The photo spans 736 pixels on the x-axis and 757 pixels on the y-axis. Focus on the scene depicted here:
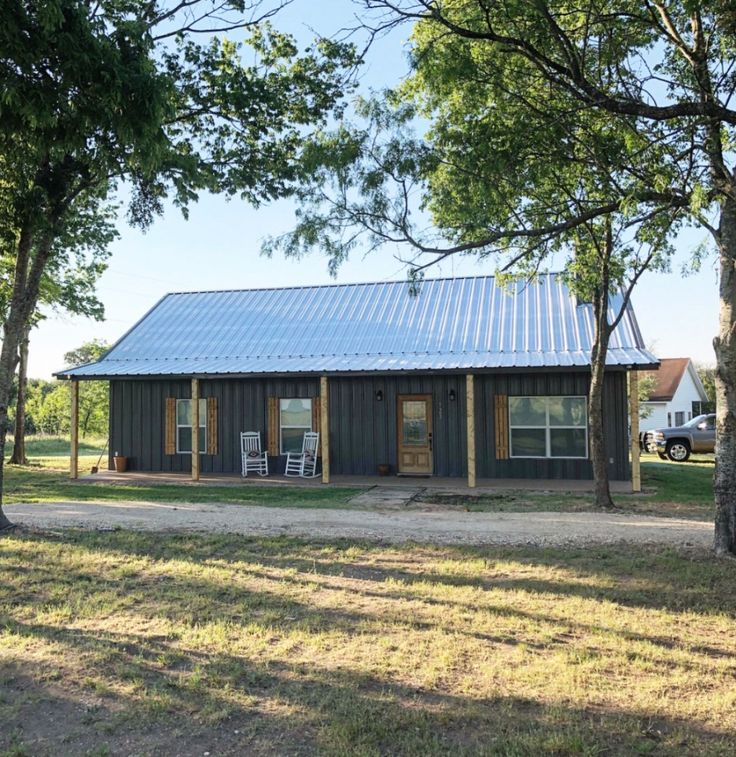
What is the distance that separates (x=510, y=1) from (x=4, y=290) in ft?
56.4

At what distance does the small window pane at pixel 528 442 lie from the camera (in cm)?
1516

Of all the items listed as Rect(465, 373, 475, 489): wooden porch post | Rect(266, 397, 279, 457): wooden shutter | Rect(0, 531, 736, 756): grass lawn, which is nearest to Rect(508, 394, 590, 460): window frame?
Rect(465, 373, 475, 489): wooden porch post

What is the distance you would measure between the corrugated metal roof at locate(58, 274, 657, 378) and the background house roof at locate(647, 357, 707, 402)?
785 inches

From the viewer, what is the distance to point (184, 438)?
1756cm

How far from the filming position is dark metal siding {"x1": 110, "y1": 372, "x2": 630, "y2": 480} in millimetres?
14930

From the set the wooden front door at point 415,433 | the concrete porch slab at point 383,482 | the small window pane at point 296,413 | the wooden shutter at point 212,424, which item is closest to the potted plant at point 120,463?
the concrete porch slab at point 383,482

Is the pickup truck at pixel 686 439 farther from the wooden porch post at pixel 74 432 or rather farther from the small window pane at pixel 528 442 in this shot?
the wooden porch post at pixel 74 432

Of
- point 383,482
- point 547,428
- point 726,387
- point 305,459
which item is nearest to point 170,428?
point 305,459

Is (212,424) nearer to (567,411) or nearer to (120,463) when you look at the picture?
(120,463)

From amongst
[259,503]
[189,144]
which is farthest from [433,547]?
[189,144]

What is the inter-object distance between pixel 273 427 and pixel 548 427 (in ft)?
22.2

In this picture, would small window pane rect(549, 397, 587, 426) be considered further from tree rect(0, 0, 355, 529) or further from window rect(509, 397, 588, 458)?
tree rect(0, 0, 355, 529)

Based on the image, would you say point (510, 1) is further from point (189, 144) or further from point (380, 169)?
point (189, 144)

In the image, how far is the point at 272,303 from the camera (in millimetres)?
19812
